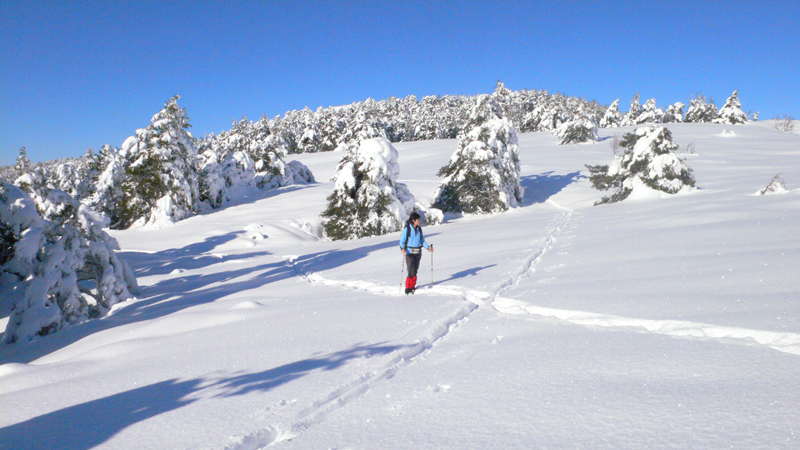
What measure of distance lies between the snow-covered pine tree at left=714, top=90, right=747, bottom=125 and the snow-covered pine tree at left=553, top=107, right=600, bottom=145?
1326 inches

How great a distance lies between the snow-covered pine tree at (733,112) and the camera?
67875mm

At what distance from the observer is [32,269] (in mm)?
8602

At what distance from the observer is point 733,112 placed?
2685 inches

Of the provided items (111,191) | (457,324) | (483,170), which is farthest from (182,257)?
(111,191)

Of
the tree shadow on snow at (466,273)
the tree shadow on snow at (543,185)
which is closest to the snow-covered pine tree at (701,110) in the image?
the tree shadow on snow at (543,185)

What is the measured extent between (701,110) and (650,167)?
247 feet

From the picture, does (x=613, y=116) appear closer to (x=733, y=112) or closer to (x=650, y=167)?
(x=733, y=112)

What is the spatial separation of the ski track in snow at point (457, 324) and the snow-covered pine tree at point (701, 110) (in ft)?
300

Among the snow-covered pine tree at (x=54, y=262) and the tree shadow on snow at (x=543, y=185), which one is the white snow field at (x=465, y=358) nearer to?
the snow-covered pine tree at (x=54, y=262)

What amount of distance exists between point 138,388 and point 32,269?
6.47 metres

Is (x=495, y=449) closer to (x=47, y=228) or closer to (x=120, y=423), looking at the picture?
(x=120, y=423)

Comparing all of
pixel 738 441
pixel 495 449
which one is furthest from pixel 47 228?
pixel 738 441

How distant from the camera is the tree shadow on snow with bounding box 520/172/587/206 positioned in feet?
103

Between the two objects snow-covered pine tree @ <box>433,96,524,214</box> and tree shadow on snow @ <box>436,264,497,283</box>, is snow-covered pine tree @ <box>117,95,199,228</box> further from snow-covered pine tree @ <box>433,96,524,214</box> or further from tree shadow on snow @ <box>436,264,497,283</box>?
tree shadow on snow @ <box>436,264,497,283</box>
